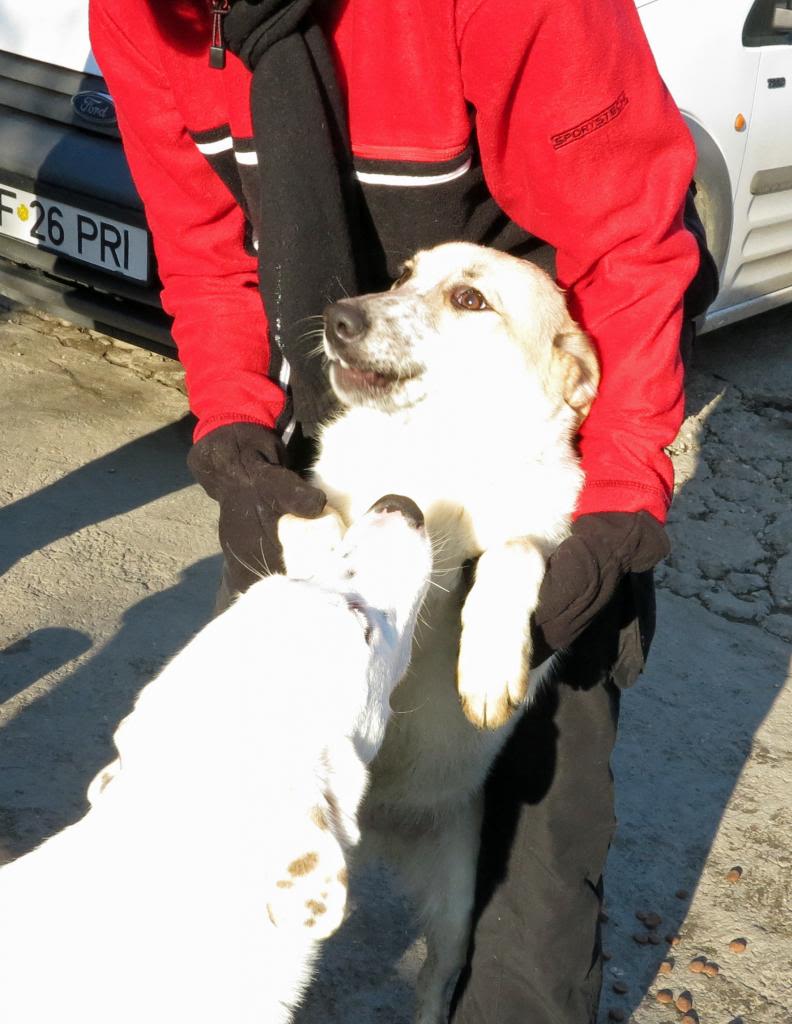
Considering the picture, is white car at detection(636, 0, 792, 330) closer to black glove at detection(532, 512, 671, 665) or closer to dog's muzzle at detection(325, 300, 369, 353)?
dog's muzzle at detection(325, 300, 369, 353)

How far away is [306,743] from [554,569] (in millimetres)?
635

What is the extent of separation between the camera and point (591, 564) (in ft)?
7.59

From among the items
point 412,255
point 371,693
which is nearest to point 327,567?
point 371,693

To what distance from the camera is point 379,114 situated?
2348 mm

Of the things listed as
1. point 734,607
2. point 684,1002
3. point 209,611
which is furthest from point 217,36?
point 734,607

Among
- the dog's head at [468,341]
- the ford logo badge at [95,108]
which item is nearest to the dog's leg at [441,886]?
the dog's head at [468,341]

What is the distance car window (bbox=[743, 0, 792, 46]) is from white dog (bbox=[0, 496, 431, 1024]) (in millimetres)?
4234

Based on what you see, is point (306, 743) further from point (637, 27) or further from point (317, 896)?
point (637, 27)

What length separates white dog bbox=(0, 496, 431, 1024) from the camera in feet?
6.06

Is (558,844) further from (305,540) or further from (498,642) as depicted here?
→ (305,540)

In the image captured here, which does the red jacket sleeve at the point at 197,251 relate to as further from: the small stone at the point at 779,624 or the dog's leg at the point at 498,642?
the small stone at the point at 779,624

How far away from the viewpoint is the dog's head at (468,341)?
2633mm

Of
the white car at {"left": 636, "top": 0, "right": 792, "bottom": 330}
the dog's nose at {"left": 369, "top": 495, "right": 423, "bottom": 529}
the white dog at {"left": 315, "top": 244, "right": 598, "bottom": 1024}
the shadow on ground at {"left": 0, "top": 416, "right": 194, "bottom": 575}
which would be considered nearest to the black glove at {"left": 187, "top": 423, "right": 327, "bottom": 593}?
the dog's nose at {"left": 369, "top": 495, "right": 423, "bottom": 529}

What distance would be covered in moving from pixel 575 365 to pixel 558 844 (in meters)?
1.01
